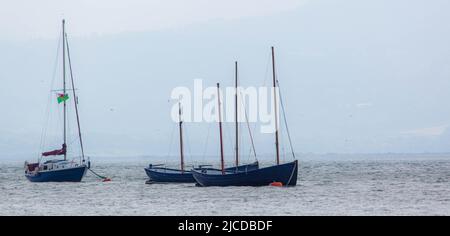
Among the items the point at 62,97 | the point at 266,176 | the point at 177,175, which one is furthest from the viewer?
the point at 62,97

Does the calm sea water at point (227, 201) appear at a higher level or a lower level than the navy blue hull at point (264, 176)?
lower

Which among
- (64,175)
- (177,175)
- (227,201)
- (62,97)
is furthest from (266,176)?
(62,97)

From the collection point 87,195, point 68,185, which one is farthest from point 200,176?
point 68,185

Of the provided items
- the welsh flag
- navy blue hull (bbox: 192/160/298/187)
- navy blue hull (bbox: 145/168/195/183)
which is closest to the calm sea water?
navy blue hull (bbox: 192/160/298/187)

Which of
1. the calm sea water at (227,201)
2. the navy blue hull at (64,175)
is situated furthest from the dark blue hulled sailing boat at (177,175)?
the navy blue hull at (64,175)

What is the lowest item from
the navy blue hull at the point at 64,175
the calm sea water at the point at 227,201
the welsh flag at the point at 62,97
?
the calm sea water at the point at 227,201

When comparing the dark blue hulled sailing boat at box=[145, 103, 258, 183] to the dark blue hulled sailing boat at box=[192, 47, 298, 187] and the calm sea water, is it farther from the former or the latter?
the dark blue hulled sailing boat at box=[192, 47, 298, 187]

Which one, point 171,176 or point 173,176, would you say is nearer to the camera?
point 173,176

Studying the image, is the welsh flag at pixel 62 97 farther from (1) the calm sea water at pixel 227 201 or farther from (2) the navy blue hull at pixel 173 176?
(2) the navy blue hull at pixel 173 176

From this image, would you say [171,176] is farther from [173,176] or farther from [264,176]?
[264,176]

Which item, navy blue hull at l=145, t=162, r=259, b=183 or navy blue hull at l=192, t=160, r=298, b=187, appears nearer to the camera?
navy blue hull at l=192, t=160, r=298, b=187

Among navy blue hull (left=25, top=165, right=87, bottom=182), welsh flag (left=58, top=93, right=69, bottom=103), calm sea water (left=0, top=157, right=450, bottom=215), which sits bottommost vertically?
calm sea water (left=0, top=157, right=450, bottom=215)

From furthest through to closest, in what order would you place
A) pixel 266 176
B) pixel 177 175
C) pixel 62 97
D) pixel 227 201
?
pixel 62 97, pixel 177 175, pixel 266 176, pixel 227 201
